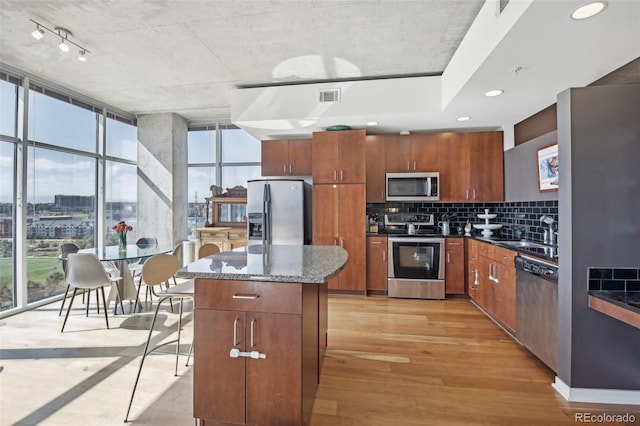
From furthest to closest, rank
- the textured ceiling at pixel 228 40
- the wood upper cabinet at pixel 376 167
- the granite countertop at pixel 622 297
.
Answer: the wood upper cabinet at pixel 376 167 → the textured ceiling at pixel 228 40 → the granite countertop at pixel 622 297

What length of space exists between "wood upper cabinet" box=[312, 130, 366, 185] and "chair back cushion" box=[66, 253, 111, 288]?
2.84 m

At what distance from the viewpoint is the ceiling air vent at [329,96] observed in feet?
12.8

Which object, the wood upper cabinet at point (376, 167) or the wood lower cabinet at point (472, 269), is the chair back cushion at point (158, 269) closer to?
the wood upper cabinet at point (376, 167)

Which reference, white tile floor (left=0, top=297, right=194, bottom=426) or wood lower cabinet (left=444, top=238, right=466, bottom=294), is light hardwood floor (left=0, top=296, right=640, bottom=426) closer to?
white tile floor (left=0, top=297, right=194, bottom=426)

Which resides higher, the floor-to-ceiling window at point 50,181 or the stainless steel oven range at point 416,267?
the floor-to-ceiling window at point 50,181

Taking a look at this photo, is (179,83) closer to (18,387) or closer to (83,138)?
(83,138)

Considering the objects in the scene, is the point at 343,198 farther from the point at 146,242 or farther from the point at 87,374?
the point at 87,374

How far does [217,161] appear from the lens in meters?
5.87

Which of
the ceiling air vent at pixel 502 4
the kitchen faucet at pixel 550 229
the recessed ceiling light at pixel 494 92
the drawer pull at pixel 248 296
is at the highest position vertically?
the ceiling air vent at pixel 502 4

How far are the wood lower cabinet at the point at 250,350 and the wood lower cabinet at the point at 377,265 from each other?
282cm

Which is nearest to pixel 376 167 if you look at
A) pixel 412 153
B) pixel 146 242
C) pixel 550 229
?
pixel 412 153

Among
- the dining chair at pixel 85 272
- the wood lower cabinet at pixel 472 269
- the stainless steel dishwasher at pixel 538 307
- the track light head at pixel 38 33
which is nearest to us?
the stainless steel dishwasher at pixel 538 307

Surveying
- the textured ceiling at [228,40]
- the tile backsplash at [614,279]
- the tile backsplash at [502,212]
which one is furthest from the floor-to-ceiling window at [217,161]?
the tile backsplash at [614,279]

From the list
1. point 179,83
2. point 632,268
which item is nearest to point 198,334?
point 632,268
